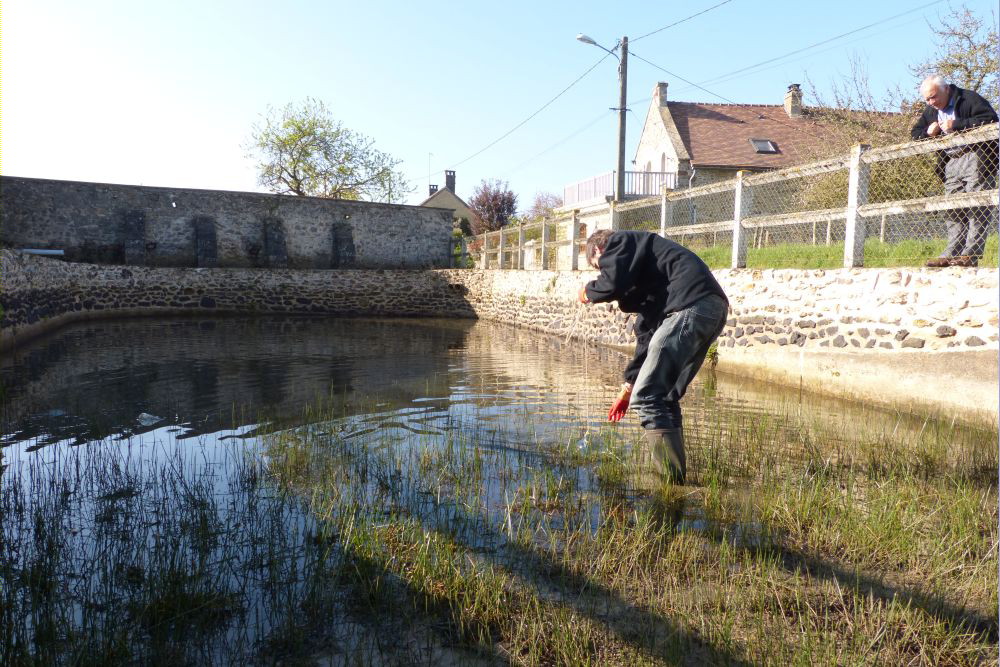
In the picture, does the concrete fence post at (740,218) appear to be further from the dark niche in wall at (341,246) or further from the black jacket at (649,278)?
the dark niche in wall at (341,246)

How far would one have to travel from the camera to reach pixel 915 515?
3324mm

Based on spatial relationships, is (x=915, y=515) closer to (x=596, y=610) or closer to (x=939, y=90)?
(x=596, y=610)

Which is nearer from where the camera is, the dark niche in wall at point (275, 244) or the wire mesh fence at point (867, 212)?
the wire mesh fence at point (867, 212)

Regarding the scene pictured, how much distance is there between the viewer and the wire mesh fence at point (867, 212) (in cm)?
659

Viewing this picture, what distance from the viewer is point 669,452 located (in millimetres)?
4152

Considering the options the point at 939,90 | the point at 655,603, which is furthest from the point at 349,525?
the point at 939,90

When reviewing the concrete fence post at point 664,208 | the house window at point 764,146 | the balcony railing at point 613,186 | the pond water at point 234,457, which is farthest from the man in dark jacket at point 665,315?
the house window at point 764,146

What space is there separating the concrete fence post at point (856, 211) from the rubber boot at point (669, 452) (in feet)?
16.2

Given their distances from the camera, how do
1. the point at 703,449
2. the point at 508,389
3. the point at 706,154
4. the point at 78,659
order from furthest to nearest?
the point at 706,154 < the point at 508,389 < the point at 703,449 < the point at 78,659

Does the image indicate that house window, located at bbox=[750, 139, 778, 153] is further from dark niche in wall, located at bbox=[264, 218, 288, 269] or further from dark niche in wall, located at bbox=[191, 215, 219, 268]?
dark niche in wall, located at bbox=[191, 215, 219, 268]

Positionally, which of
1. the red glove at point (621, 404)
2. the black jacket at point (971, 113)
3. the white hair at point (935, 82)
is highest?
the white hair at point (935, 82)

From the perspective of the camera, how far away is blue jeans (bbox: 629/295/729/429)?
13.5 ft

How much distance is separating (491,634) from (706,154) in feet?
89.1

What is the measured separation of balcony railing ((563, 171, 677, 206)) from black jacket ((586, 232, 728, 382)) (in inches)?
777
